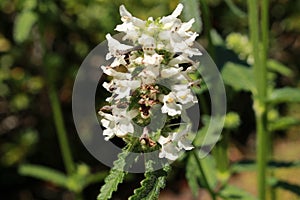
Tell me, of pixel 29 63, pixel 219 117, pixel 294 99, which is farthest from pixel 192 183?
pixel 29 63

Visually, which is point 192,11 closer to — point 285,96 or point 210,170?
point 285,96

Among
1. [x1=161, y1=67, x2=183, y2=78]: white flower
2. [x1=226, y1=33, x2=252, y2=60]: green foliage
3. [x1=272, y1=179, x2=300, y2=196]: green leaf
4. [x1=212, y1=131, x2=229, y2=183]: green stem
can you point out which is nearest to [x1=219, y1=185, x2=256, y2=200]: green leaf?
[x1=212, y1=131, x2=229, y2=183]: green stem

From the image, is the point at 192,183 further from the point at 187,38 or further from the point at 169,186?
the point at 169,186

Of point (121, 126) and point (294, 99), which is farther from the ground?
point (294, 99)

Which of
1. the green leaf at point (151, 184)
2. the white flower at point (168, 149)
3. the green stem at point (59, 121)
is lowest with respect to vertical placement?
the green leaf at point (151, 184)

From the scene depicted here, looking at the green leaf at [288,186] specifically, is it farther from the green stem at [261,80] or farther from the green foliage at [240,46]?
the green foliage at [240,46]

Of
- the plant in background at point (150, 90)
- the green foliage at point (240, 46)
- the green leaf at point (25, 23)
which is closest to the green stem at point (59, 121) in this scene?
the green leaf at point (25, 23)

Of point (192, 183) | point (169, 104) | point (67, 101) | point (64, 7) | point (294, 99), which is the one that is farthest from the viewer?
point (67, 101)

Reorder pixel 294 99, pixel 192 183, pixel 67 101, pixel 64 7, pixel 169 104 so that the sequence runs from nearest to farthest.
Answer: pixel 169 104 < pixel 192 183 < pixel 294 99 < pixel 64 7 < pixel 67 101
